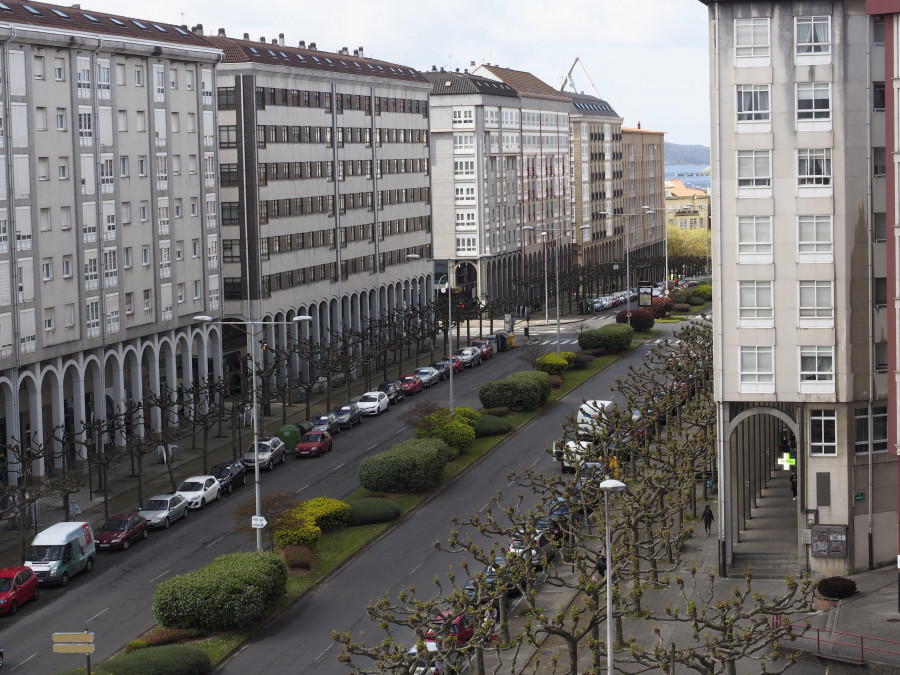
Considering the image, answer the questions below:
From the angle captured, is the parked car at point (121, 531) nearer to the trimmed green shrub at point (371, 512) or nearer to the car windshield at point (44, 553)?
the car windshield at point (44, 553)

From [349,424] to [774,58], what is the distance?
4217 cm

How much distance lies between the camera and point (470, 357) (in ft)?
383

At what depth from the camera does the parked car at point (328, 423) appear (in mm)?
87438

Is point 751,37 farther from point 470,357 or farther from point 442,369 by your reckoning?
point 470,357

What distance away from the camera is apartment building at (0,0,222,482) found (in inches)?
2950

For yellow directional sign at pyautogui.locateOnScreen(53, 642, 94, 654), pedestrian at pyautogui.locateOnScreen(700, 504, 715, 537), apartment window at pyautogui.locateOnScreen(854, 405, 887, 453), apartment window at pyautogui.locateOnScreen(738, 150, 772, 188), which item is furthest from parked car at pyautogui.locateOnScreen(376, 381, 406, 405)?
yellow directional sign at pyautogui.locateOnScreen(53, 642, 94, 654)

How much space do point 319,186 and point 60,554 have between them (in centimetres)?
6294

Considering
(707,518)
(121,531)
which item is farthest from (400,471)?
(707,518)

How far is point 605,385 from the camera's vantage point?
10338cm

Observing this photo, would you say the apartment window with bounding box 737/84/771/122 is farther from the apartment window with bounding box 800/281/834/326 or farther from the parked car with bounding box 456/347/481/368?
the parked car with bounding box 456/347/481/368

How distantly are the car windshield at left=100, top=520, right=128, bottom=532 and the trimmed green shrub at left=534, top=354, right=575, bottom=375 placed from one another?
47.6 m

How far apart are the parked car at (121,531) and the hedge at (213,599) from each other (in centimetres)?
1185

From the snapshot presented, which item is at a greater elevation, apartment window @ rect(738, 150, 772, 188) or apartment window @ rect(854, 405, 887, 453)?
apartment window @ rect(738, 150, 772, 188)

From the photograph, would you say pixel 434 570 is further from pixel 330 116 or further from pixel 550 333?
pixel 550 333
